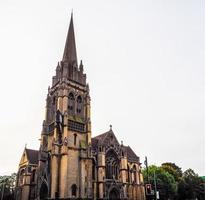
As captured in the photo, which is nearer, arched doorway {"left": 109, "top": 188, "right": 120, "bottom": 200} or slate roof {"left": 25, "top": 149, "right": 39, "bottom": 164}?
arched doorway {"left": 109, "top": 188, "right": 120, "bottom": 200}

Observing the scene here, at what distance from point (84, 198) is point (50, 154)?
36.0 feet

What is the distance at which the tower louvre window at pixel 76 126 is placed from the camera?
157 feet

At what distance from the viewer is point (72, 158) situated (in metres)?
44.5

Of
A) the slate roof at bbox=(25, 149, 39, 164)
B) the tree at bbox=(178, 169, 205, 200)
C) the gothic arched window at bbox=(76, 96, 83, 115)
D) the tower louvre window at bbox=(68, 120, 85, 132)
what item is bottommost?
the tree at bbox=(178, 169, 205, 200)

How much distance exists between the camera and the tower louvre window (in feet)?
157

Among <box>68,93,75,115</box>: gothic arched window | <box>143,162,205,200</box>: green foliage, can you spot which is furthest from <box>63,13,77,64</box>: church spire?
<box>143,162,205,200</box>: green foliage

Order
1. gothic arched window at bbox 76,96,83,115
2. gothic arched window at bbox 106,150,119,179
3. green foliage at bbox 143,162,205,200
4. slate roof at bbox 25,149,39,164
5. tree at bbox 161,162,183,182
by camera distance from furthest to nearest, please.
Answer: tree at bbox 161,162,183,182 < green foliage at bbox 143,162,205,200 < slate roof at bbox 25,149,39,164 < gothic arched window at bbox 76,96,83,115 < gothic arched window at bbox 106,150,119,179

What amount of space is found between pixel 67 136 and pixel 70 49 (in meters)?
25.2

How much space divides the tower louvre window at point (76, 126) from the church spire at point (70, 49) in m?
16.8

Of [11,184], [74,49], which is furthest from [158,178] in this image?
[11,184]

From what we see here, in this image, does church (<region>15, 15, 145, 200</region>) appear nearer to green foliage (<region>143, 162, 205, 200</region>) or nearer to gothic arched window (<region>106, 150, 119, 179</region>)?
gothic arched window (<region>106, 150, 119, 179</region>)

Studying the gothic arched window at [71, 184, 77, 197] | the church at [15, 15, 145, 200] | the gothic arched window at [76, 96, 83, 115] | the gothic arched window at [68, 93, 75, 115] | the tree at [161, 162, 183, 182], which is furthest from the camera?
the tree at [161, 162, 183, 182]

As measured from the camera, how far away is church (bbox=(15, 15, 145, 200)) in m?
43.0

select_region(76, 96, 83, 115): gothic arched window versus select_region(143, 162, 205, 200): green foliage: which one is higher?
select_region(76, 96, 83, 115): gothic arched window
